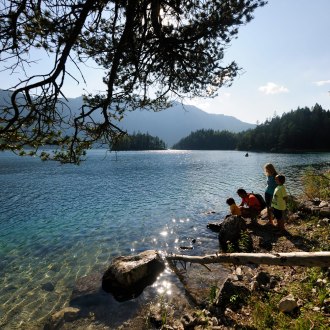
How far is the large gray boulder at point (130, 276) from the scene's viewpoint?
9.91 m

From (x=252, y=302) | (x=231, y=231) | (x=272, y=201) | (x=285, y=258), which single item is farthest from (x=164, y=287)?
(x=272, y=201)

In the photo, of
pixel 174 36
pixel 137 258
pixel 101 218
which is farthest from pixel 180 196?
pixel 174 36

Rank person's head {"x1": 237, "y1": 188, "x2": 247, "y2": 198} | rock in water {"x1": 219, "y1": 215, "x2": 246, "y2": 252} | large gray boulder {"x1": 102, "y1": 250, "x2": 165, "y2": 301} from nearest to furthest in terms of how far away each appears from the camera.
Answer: large gray boulder {"x1": 102, "y1": 250, "x2": 165, "y2": 301} → rock in water {"x1": 219, "y1": 215, "x2": 246, "y2": 252} → person's head {"x1": 237, "y1": 188, "x2": 247, "y2": 198}

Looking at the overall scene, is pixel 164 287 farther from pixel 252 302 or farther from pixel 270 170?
pixel 270 170

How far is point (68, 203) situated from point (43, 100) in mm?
25035

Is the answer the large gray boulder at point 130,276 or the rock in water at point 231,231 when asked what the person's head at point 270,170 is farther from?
the large gray boulder at point 130,276

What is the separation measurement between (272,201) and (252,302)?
680 cm

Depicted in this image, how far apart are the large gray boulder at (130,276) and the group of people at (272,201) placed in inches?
235

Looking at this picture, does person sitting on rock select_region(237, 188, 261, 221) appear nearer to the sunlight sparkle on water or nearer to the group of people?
the group of people

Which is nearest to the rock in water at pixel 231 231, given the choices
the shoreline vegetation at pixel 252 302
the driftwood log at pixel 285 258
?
the shoreline vegetation at pixel 252 302

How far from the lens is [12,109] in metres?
5.34

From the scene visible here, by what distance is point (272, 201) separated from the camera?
12898mm

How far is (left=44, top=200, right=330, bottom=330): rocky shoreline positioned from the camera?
6.45 meters

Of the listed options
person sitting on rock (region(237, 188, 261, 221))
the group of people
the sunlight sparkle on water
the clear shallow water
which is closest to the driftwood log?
the sunlight sparkle on water
